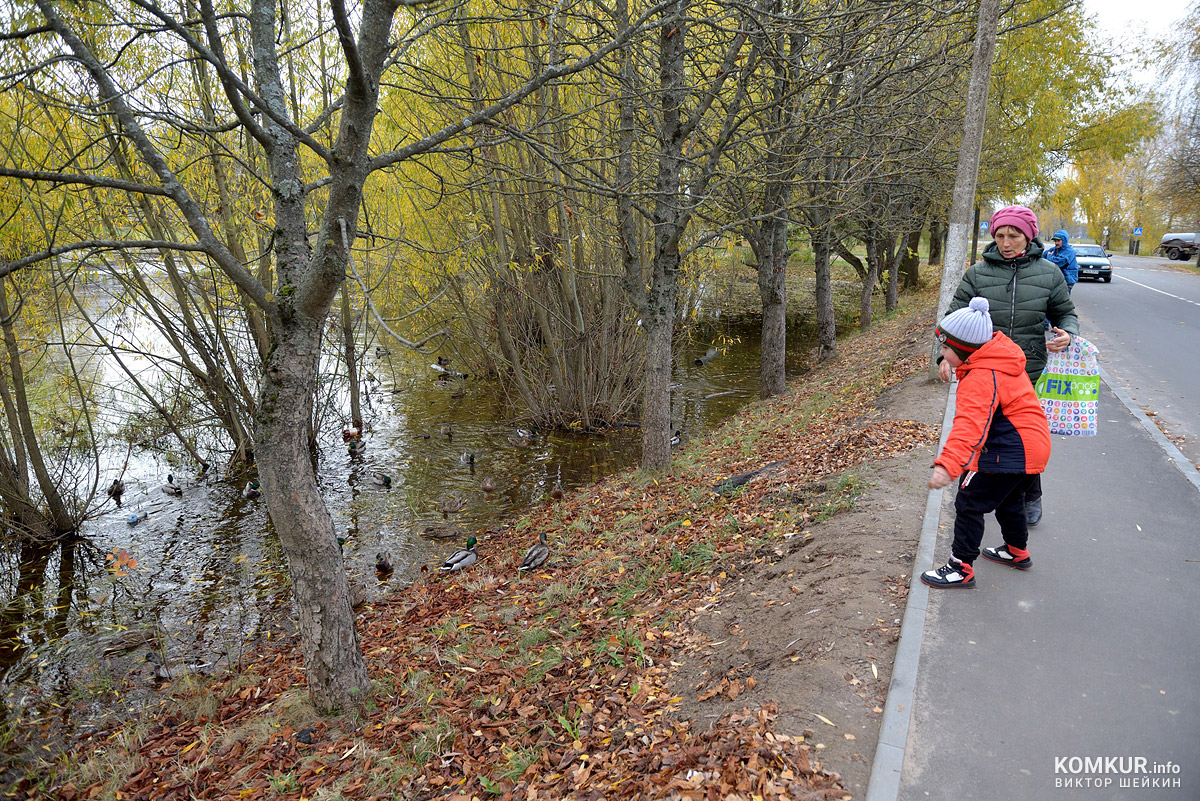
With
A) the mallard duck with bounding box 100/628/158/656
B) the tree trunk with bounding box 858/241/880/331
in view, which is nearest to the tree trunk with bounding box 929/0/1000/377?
the mallard duck with bounding box 100/628/158/656

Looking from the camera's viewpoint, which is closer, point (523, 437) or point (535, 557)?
point (535, 557)

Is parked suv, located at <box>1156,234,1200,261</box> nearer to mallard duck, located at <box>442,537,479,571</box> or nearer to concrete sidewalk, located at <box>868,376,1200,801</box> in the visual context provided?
concrete sidewalk, located at <box>868,376,1200,801</box>

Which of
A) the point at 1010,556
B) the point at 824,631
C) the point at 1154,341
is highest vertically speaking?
the point at 1154,341

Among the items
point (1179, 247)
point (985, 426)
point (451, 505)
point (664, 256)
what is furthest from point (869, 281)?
point (1179, 247)

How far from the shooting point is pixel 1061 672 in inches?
138

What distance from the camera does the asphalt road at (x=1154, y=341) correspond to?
8.15 meters

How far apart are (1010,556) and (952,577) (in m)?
0.60

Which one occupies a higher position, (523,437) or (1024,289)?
(1024,289)

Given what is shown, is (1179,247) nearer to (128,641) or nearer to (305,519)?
(305,519)

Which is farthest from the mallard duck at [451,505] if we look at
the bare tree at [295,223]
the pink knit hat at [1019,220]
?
the pink knit hat at [1019,220]

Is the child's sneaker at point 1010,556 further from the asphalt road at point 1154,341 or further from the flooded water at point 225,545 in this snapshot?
the flooded water at point 225,545

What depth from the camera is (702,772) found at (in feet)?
10.1

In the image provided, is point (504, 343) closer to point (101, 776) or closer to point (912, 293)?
point (101, 776)

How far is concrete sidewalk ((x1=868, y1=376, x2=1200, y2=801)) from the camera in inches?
114
